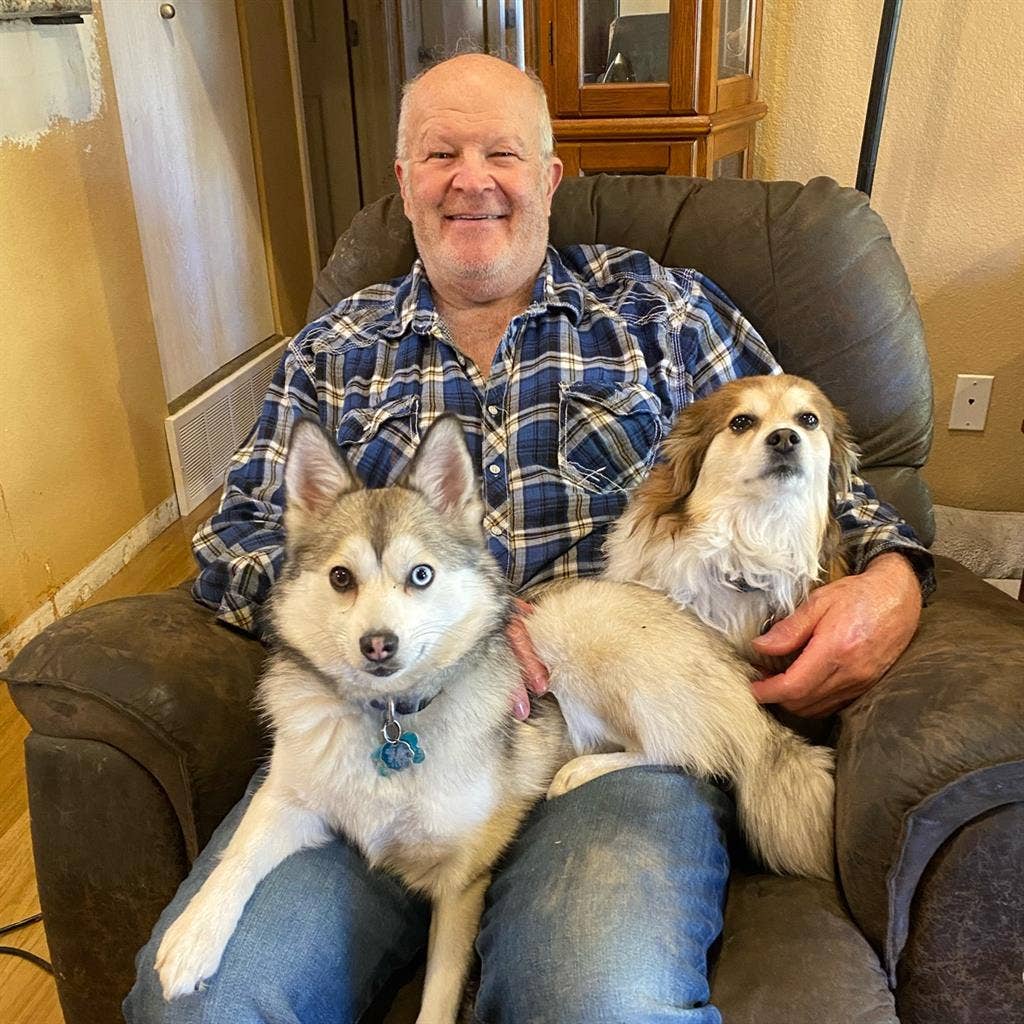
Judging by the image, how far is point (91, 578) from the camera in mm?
3006

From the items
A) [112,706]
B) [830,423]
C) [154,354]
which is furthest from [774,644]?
[154,354]

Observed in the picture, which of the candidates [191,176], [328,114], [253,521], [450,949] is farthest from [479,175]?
[328,114]

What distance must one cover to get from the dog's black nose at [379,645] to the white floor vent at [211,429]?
272 cm

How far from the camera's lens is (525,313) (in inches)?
69.8

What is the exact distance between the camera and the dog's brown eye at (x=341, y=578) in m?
1.14

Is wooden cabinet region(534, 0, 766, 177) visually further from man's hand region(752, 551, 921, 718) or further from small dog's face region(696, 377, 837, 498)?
man's hand region(752, 551, 921, 718)

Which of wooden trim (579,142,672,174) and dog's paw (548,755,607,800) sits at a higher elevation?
wooden trim (579,142,672,174)

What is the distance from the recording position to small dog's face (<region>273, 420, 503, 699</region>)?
1.11 metres

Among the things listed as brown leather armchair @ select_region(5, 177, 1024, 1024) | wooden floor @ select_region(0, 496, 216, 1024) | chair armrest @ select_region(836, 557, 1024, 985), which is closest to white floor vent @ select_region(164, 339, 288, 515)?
wooden floor @ select_region(0, 496, 216, 1024)

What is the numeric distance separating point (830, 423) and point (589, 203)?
0.90 metres

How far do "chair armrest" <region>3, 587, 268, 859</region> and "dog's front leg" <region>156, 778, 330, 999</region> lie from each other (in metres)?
Result: 0.10

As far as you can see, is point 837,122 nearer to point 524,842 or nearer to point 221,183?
point 524,842

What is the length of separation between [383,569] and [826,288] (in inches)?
45.2

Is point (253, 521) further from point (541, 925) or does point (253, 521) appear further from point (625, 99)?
point (625, 99)
